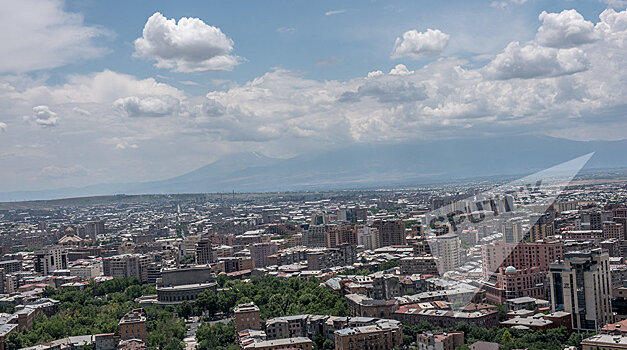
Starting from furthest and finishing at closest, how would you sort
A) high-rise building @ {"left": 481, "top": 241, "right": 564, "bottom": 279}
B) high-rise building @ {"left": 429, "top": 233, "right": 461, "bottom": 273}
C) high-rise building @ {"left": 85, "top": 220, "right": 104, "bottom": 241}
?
high-rise building @ {"left": 85, "top": 220, "right": 104, "bottom": 241} < high-rise building @ {"left": 481, "top": 241, "right": 564, "bottom": 279} < high-rise building @ {"left": 429, "top": 233, "right": 461, "bottom": 273}

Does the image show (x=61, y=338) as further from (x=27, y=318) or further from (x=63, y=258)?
(x=63, y=258)

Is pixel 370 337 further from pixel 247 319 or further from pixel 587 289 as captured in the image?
pixel 587 289

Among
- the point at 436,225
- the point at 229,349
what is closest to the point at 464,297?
the point at 436,225

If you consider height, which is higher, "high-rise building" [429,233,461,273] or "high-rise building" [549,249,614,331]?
"high-rise building" [429,233,461,273]

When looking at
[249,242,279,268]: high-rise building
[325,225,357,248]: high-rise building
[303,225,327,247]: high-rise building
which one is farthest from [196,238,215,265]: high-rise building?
[303,225,327,247]: high-rise building

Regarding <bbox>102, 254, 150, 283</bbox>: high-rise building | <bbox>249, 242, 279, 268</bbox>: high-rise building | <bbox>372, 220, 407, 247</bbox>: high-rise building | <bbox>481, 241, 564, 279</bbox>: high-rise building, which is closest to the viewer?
<bbox>481, 241, 564, 279</bbox>: high-rise building

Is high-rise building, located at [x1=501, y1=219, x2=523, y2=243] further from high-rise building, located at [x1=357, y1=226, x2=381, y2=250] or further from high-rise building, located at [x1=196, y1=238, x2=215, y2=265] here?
high-rise building, located at [x1=196, y1=238, x2=215, y2=265]

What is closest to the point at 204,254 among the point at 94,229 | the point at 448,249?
the point at 448,249
